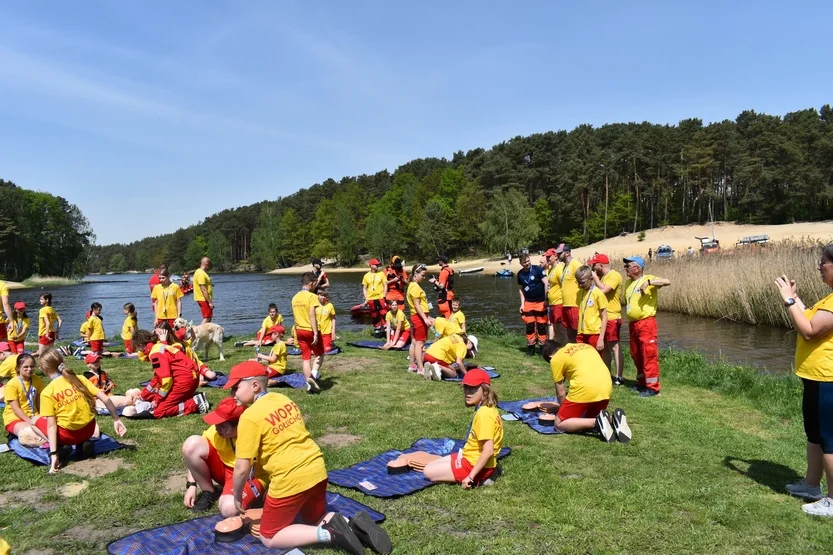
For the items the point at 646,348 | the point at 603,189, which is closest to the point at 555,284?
the point at 646,348

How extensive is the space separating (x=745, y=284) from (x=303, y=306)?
657 inches

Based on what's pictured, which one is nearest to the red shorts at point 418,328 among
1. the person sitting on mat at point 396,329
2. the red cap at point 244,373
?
the person sitting on mat at point 396,329

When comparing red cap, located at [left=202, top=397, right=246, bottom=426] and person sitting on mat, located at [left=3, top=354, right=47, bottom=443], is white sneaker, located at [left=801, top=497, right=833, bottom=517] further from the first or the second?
person sitting on mat, located at [left=3, top=354, right=47, bottom=443]

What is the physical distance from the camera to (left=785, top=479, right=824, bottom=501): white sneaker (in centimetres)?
487

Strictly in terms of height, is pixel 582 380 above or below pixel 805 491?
above

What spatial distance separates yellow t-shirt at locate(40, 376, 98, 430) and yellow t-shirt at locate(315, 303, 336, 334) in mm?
4520

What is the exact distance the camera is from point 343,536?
394cm

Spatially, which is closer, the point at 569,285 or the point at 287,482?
the point at 287,482

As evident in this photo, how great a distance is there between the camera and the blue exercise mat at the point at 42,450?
608 centimetres

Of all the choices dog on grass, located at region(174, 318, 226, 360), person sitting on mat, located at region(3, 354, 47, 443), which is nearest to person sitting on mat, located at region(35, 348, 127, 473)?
person sitting on mat, located at region(3, 354, 47, 443)

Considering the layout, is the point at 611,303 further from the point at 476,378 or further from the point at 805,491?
the point at 476,378

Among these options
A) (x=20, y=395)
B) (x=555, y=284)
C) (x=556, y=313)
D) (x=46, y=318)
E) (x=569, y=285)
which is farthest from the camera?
(x=46, y=318)

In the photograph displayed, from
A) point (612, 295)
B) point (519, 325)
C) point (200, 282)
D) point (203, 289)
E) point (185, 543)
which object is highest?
point (200, 282)

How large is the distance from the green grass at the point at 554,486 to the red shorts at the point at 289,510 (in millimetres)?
683
